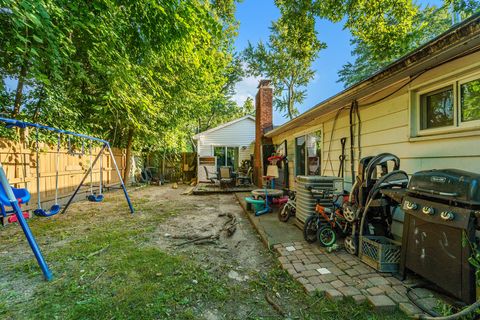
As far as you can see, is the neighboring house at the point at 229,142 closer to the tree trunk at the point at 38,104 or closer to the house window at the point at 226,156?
the house window at the point at 226,156

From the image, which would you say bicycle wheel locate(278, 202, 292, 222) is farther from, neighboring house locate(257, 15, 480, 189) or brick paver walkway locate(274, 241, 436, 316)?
brick paver walkway locate(274, 241, 436, 316)

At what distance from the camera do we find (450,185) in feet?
5.91

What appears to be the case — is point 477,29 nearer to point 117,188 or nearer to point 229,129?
point 117,188

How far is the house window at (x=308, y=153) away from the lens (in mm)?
5725

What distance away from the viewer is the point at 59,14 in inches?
122

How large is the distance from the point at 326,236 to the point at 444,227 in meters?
1.56

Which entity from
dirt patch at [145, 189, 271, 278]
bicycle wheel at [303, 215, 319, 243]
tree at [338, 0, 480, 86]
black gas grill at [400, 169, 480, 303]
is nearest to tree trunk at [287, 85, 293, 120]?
tree at [338, 0, 480, 86]

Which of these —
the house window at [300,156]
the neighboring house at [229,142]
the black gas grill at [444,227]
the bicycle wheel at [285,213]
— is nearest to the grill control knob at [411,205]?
the black gas grill at [444,227]

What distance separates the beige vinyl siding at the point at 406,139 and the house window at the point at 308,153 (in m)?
0.85

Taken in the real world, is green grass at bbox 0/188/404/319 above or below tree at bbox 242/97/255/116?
below

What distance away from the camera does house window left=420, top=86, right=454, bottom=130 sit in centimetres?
255

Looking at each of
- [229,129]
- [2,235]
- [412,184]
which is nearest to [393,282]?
[412,184]

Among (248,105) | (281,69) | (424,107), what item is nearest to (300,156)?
(424,107)

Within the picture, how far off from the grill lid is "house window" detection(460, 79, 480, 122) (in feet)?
2.91
